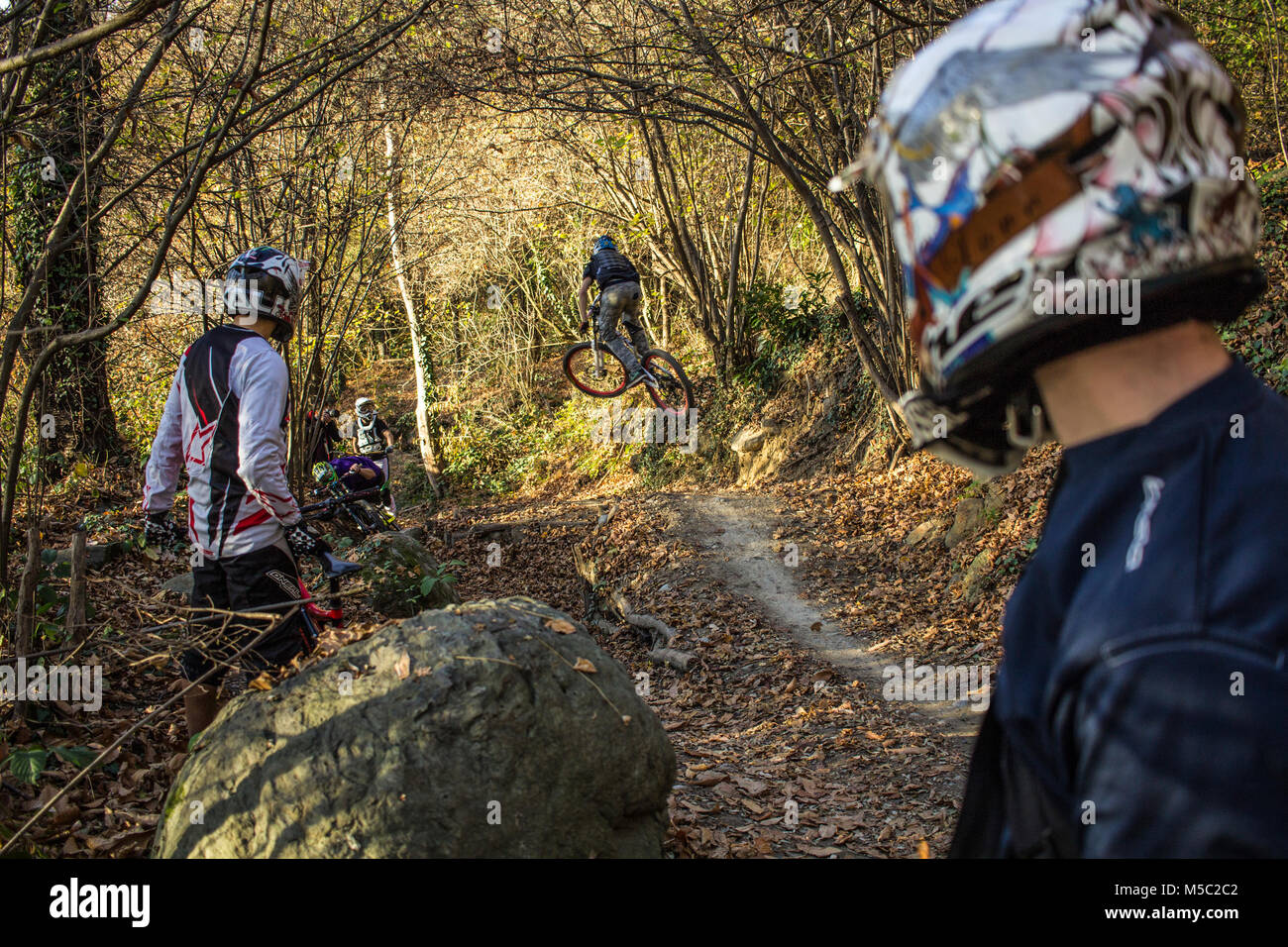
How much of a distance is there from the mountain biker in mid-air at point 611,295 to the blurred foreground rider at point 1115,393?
1209 centimetres

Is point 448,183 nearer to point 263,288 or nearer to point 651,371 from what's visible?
point 651,371

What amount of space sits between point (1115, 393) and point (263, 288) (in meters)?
4.82

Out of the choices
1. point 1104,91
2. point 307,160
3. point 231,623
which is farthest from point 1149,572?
point 307,160

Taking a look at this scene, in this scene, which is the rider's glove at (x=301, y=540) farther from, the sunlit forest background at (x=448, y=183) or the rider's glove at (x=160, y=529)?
the sunlit forest background at (x=448, y=183)

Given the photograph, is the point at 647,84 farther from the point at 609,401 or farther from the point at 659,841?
the point at 609,401

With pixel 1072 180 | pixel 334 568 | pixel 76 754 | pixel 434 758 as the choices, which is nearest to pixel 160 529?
pixel 334 568

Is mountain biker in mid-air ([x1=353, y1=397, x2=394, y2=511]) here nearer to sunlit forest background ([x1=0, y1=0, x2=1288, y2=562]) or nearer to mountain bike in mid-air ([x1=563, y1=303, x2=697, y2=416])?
sunlit forest background ([x1=0, y1=0, x2=1288, y2=562])

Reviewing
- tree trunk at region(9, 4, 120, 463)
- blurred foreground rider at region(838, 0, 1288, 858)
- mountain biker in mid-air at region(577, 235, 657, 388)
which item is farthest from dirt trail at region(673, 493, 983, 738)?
tree trunk at region(9, 4, 120, 463)

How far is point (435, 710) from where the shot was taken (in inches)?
118

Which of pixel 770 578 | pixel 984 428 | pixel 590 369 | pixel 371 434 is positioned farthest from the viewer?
pixel 371 434

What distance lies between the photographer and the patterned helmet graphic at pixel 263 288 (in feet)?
15.9

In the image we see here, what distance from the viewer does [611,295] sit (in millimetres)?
13203
